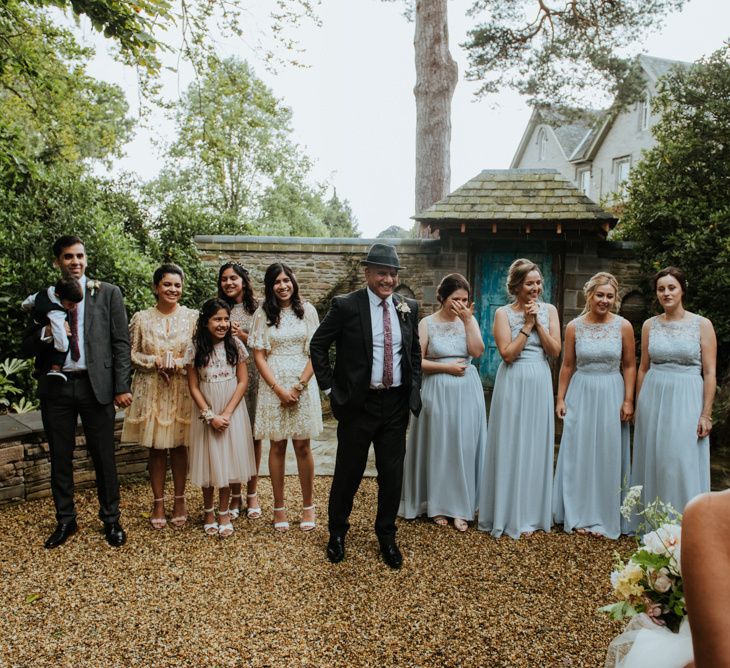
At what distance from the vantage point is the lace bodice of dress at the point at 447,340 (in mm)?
5020

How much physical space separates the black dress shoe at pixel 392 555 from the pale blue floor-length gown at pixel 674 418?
6.53ft

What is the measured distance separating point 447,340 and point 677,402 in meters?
1.77

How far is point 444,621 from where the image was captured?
11.5ft

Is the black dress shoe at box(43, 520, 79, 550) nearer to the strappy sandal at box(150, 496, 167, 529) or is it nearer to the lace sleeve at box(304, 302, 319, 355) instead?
the strappy sandal at box(150, 496, 167, 529)

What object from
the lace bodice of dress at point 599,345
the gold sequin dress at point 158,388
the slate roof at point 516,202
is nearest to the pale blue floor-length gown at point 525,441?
the lace bodice of dress at point 599,345

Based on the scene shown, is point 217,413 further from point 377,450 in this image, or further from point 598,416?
point 598,416

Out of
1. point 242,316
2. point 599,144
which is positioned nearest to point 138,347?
point 242,316

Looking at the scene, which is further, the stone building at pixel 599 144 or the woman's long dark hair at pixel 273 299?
the stone building at pixel 599 144

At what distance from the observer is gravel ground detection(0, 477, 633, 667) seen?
3.21 metres

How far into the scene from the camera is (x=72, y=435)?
15.1 ft

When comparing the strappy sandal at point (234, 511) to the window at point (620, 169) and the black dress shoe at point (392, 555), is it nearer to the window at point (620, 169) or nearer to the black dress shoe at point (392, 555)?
the black dress shoe at point (392, 555)

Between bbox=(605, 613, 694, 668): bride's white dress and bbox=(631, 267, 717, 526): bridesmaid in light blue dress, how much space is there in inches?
113

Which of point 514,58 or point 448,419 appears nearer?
point 448,419

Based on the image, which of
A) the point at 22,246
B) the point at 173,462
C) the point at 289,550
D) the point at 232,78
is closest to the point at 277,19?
the point at 232,78
